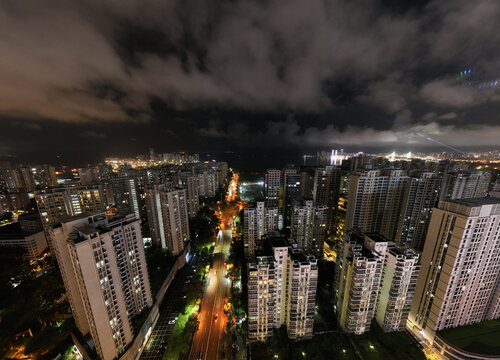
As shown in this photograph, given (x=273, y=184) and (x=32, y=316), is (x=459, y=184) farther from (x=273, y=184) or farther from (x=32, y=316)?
(x=32, y=316)

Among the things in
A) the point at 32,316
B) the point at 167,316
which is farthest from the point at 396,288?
the point at 32,316

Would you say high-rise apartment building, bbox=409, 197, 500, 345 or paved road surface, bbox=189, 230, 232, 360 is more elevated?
high-rise apartment building, bbox=409, 197, 500, 345

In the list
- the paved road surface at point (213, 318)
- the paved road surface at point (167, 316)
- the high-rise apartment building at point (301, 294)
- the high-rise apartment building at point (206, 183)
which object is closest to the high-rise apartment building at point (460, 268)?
the high-rise apartment building at point (301, 294)

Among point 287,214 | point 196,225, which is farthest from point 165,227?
point 287,214

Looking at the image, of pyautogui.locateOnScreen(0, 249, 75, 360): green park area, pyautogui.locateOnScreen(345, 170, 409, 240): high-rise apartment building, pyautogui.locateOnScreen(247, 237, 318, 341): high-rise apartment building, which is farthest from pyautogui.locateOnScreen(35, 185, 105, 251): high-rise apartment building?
pyautogui.locateOnScreen(345, 170, 409, 240): high-rise apartment building

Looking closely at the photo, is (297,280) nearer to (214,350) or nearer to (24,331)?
(214,350)

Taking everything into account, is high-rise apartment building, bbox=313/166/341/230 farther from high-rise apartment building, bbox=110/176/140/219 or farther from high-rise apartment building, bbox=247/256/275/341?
high-rise apartment building, bbox=110/176/140/219

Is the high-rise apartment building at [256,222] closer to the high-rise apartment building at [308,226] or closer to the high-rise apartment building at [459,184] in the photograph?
the high-rise apartment building at [308,226]
